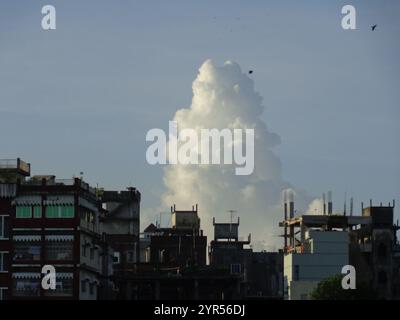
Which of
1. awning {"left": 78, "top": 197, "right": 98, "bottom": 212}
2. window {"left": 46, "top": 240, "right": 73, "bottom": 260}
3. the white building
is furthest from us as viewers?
the white building

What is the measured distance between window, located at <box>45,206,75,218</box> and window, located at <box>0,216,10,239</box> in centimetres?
425

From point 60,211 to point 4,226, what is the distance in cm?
592

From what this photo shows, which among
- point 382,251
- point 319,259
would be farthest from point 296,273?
point 382,251

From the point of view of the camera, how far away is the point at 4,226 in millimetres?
109188

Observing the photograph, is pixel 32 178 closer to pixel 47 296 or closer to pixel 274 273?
pixel 47 296

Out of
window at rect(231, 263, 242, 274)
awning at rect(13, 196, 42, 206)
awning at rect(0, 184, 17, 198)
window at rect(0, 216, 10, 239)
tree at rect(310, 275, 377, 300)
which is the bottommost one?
tree at rect(310, 275, 377, 300)

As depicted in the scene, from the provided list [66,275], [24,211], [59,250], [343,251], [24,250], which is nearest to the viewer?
[66,275]

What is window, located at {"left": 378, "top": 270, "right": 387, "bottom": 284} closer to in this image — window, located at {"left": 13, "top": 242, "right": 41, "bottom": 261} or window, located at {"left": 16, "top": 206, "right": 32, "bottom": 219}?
window, located at {"left": 13, "top": 242, "right": 41, "bottom": 261}

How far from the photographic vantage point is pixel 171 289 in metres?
138

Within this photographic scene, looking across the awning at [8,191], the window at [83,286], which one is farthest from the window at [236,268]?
the awning at [8,191]

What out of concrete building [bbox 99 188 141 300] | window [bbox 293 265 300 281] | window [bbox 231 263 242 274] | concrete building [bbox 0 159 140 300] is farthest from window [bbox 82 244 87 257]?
window [bbox 231 263 242 274]

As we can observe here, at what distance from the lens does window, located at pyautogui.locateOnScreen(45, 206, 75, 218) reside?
360 ft

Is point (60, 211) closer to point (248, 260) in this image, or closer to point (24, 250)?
point (24, 250)
